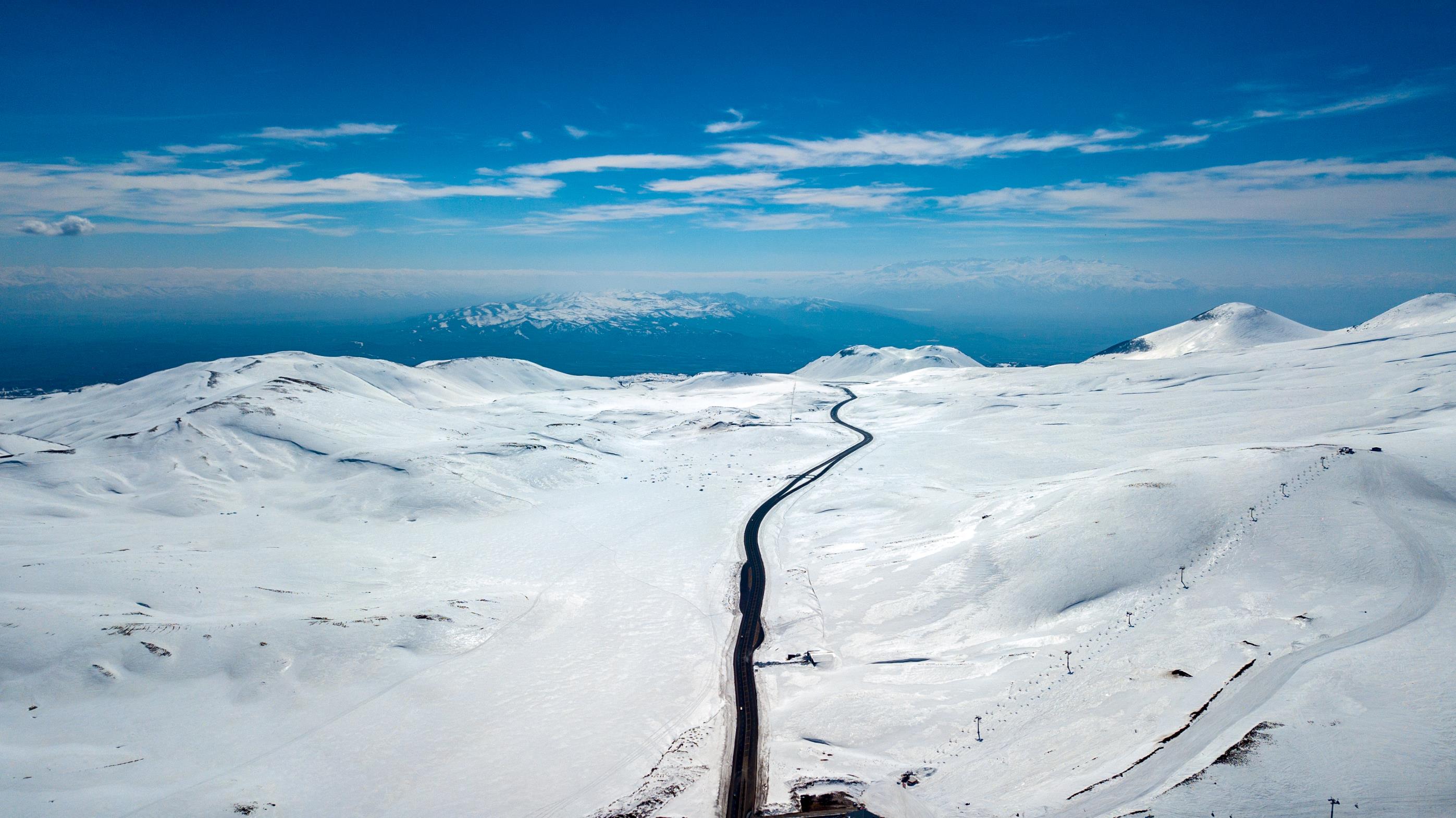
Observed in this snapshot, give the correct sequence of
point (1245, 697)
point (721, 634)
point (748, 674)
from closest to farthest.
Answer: point (1245, 697), point (748, 674), point (721, 634)

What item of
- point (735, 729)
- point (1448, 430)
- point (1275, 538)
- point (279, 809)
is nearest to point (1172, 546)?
point (1275, 538)

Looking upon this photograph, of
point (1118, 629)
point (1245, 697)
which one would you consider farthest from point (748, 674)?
point (1245, 697)

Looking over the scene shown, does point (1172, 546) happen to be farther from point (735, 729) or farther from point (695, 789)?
point (695, 789)

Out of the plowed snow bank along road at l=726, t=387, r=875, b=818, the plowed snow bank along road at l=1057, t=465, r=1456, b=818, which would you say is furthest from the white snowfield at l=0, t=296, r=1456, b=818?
the plowed snow bank along road at l=726, t=387, r=875, b=818

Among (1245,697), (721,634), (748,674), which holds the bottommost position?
(748,674)

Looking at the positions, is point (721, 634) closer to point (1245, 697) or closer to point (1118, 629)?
point (1118, 629)

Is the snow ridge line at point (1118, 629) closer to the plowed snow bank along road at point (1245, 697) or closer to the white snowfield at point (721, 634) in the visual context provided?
the white snowfield at point (721, 634)
